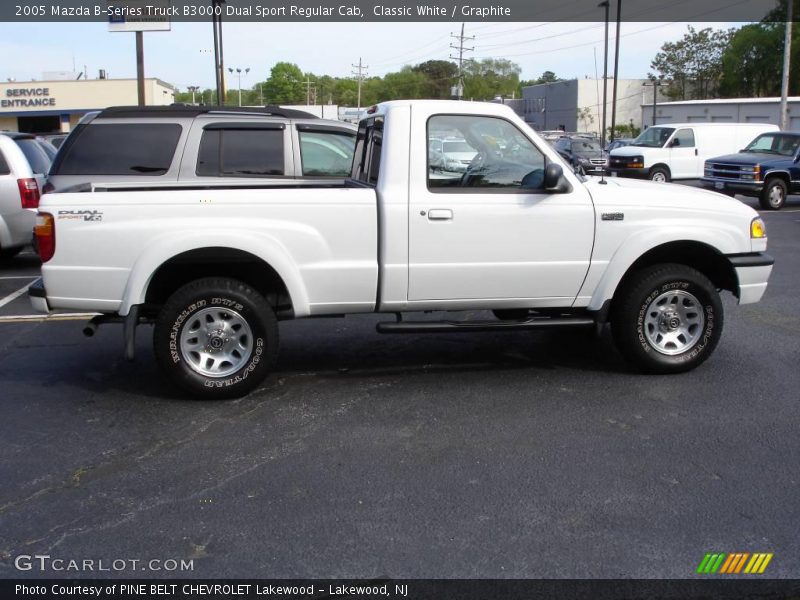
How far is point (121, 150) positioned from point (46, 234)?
12.0ft

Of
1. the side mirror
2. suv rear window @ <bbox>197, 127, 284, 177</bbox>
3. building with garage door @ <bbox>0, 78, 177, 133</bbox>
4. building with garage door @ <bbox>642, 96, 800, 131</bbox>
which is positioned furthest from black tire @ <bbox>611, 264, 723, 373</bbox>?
building with garage door @ <bbox>0, 78, 177, 133</bbox>

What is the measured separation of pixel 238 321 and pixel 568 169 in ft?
8.68

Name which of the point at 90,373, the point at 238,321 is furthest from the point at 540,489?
the point at 90,373

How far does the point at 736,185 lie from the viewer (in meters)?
20.1

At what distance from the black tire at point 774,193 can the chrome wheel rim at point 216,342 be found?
16.9 metres

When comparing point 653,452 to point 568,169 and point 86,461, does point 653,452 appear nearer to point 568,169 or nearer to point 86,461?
point 568,169

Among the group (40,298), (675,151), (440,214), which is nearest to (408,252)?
(440,214)

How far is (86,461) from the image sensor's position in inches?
193

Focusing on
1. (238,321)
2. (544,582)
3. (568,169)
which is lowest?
(544,582)

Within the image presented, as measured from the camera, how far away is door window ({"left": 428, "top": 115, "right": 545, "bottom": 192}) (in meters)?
6.08

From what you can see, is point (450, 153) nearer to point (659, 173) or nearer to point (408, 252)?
point (408, 252)

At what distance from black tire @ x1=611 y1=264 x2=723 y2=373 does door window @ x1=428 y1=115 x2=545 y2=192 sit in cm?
112

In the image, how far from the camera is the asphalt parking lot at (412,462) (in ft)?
12.6

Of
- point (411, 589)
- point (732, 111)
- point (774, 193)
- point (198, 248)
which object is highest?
point (732, 111)
